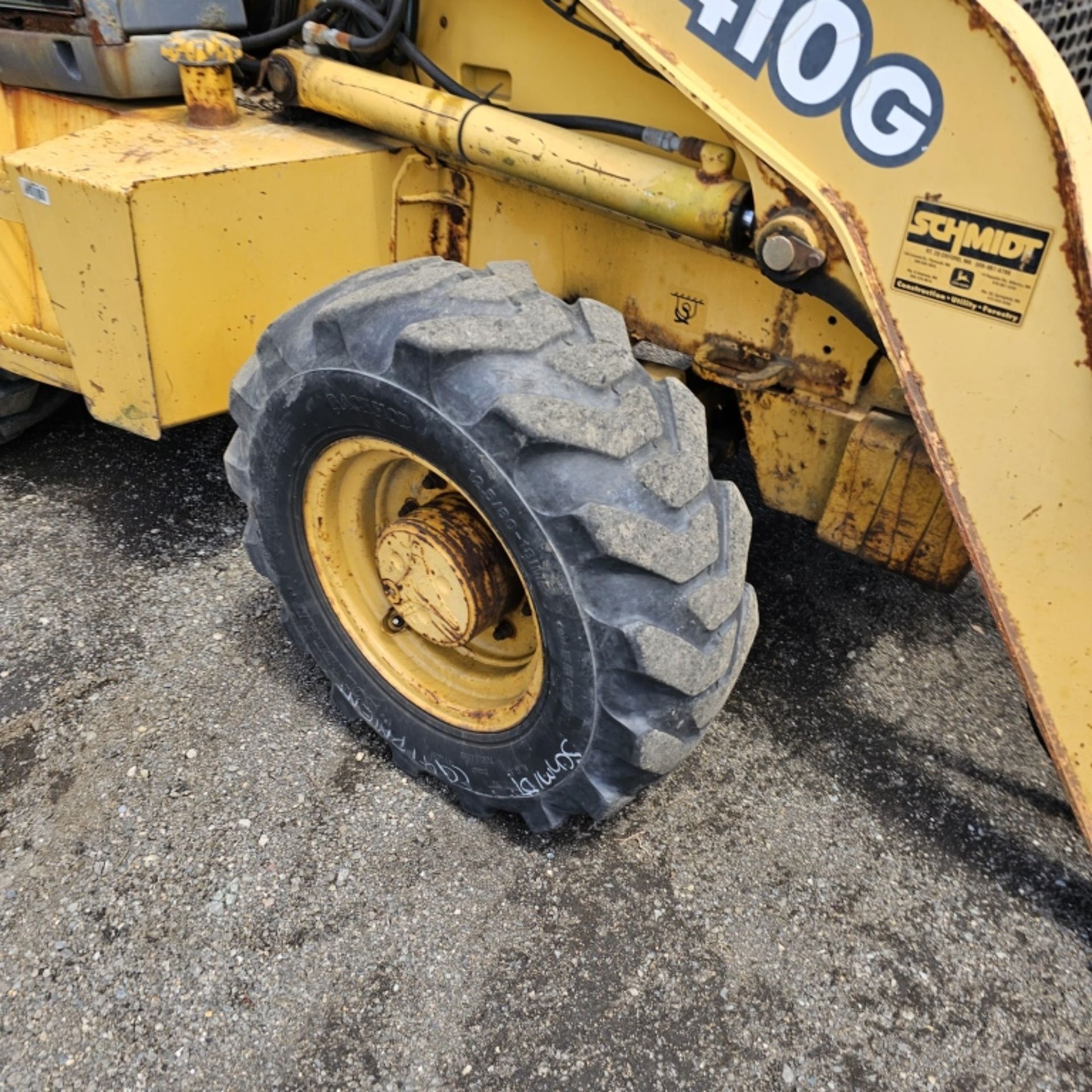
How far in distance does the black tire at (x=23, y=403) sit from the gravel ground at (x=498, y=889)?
0.71 metres

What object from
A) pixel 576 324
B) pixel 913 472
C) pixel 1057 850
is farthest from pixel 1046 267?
pixel 1057 850

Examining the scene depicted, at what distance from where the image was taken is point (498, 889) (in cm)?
215

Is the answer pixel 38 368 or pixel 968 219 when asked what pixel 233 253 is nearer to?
pixel 38 368

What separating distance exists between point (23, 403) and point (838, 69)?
2.73 m

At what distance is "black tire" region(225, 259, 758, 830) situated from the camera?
1723 millimetres

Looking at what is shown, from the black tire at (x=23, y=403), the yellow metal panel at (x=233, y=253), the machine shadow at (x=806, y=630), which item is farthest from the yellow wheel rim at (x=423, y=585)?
the black tire at (x=23, y=403)

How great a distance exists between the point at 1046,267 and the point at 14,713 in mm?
2397

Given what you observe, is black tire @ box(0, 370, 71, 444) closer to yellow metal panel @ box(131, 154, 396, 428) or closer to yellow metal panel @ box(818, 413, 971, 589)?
yellow metal panel @ box(131, 154, 396, 428)

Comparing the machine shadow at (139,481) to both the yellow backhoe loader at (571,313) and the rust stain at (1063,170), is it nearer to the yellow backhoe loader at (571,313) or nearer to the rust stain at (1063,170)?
the yellow backhoe loader at (571,313)

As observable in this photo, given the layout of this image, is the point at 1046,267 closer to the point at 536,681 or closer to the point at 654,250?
the point at 654,250

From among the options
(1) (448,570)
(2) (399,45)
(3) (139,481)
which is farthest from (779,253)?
(3) (139,481)

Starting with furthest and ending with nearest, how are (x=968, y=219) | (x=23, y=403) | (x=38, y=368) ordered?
(x=23, y=403) → (x=38, y=368) → (x=968, y=219)

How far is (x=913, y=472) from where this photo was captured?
1997 mm

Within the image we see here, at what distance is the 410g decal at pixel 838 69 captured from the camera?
1613 mm
